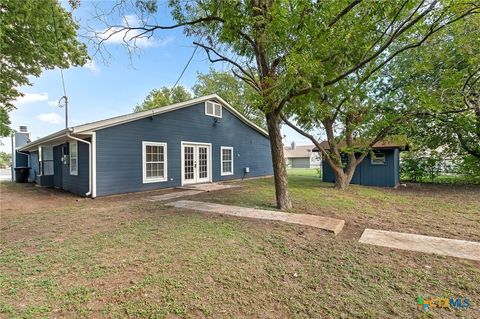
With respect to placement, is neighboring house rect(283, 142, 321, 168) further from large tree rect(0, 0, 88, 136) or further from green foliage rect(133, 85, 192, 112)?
large tree rect(0, 0, 88, 136)

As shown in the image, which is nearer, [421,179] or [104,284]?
[104,284]

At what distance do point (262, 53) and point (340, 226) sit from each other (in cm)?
441

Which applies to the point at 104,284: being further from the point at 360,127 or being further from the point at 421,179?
the point at 421,179

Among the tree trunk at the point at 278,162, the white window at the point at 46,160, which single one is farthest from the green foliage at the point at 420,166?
the white window at the point at 46,160

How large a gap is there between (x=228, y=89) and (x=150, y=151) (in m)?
16.0

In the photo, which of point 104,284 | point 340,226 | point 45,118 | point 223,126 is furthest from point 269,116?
point 45,118

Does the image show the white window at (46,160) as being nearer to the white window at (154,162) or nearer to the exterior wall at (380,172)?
the white window at (154,162)

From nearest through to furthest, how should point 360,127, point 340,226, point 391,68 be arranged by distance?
point 340,226
point 360,127
point 391,68

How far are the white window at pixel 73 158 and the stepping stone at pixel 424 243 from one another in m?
9.87

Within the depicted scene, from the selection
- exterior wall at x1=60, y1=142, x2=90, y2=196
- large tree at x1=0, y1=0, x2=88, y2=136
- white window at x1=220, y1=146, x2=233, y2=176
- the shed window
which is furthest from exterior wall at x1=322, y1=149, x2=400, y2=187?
large tree at x1=0, y1=0, x2=88, y2=136

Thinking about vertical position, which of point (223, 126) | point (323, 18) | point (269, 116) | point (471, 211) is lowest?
point (471, 211)

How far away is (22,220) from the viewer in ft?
17.8

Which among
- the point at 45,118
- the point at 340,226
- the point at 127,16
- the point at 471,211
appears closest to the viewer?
the point at 340,226

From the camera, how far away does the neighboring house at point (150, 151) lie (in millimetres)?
8523
